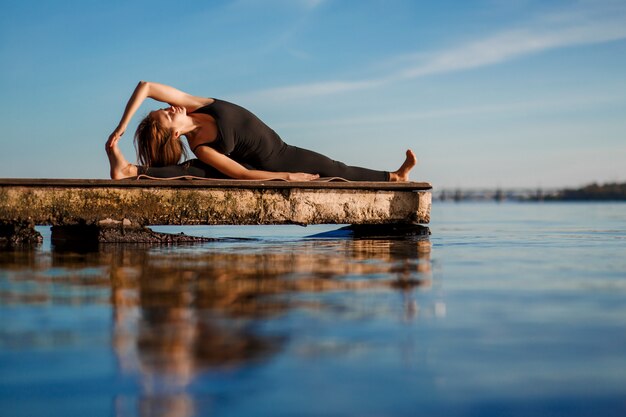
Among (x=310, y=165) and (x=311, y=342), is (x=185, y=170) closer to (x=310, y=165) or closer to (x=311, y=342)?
(x=310, y=165)

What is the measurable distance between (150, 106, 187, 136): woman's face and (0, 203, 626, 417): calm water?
104 inches

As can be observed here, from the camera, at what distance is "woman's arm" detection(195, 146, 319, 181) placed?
6.66 m

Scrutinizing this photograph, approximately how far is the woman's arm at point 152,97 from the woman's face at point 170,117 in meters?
0.09

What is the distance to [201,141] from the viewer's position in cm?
668

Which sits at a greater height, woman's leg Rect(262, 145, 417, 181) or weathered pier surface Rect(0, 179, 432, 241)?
woman's leg Rect(262, 145, 417, 181)


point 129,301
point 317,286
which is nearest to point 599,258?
point 317,286

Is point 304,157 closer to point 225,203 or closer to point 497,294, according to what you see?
point 225,203

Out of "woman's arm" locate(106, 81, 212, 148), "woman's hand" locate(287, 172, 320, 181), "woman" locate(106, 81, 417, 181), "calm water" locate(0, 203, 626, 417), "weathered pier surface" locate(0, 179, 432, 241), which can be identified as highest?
"woman's arm" locate(106, 81, 212, 148)

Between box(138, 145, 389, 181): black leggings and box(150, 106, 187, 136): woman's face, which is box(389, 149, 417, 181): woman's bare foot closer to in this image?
box(138, 145, 389, 181): black leggings

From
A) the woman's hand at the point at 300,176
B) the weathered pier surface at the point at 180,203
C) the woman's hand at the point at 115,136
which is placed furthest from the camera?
the woman's hand at the point at 300,176

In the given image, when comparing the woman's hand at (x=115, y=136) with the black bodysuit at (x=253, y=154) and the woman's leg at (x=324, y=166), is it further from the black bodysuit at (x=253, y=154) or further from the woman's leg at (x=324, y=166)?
the woman's leg at (x=324, y=166)

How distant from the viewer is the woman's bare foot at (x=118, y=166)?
6370 millimetres

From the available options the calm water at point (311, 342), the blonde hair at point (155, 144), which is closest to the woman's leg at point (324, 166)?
the blonde hair at point (155, 144)

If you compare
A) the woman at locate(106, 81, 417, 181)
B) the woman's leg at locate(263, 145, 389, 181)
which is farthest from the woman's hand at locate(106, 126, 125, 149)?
the woman's leg at locate(263, 145, 389, 181)
